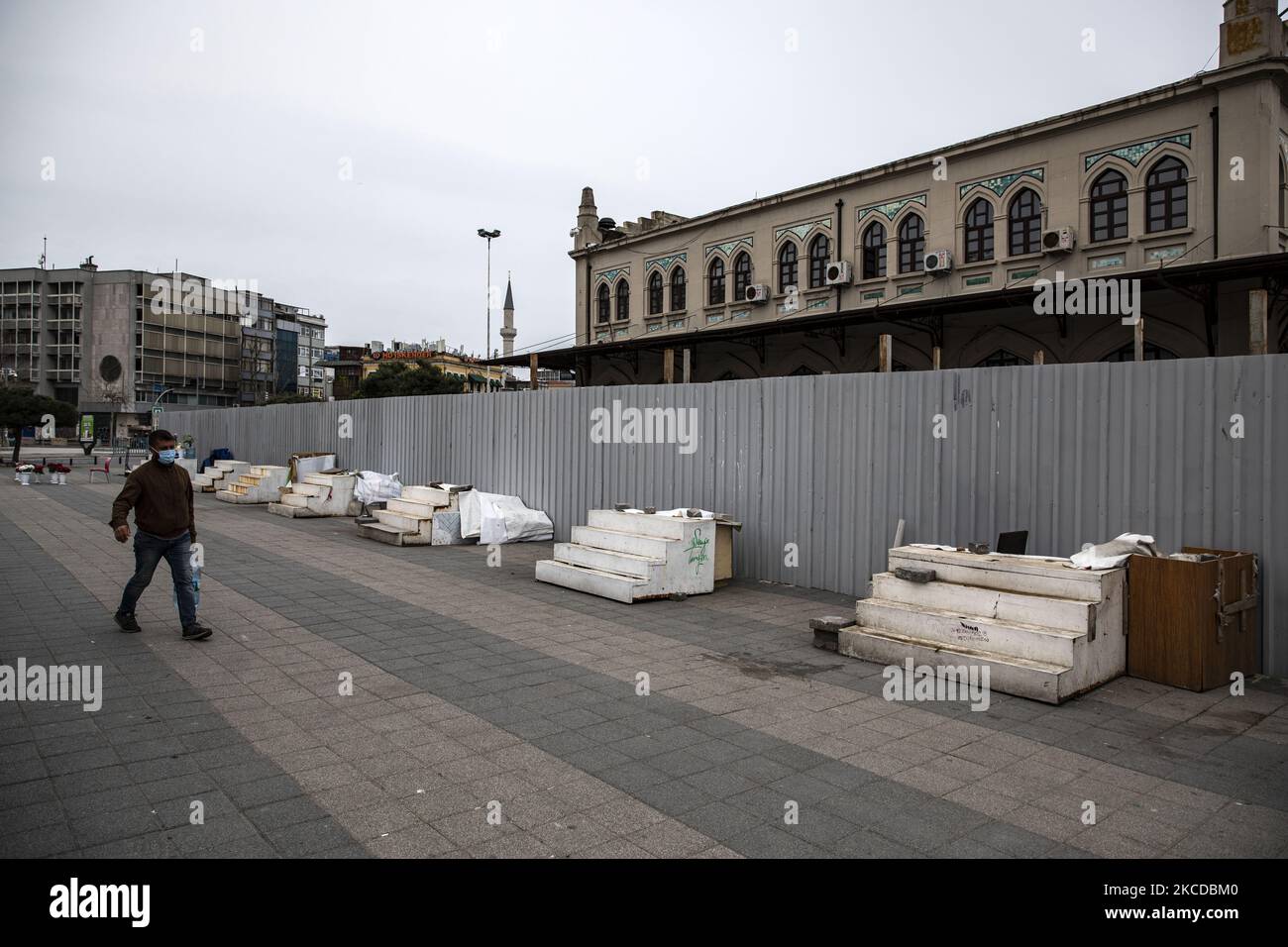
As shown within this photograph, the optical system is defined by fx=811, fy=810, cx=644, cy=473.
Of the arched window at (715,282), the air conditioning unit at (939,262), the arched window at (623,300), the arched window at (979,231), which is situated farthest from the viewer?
the arched window at (623,300)

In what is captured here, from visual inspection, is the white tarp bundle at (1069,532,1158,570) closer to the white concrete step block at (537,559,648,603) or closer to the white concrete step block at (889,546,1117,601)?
the white concrete step block at (889,546,1117,601)

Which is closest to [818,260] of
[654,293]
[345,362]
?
[654,293]

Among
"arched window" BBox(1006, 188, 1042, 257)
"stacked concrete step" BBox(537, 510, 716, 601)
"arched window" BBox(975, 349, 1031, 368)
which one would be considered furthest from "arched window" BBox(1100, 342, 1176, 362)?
"stacked concrete step" BBox(537, 510, 716, 601)

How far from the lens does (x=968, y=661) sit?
6.73 metres

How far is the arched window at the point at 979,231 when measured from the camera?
79.6ft

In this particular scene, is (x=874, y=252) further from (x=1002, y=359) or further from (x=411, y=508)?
(x=411, y=508)

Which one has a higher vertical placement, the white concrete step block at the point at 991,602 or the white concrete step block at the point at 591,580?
the white concrete step block at the point at 991,602

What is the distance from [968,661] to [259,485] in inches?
804

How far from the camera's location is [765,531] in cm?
1144

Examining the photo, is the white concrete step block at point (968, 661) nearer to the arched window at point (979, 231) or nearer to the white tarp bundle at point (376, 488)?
the white tarp bundle at point (376, 488)

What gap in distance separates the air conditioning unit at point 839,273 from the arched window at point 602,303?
1299 cm

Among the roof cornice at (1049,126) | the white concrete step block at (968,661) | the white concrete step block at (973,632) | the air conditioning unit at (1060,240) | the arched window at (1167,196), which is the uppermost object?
the roof cornice at (1049,126)

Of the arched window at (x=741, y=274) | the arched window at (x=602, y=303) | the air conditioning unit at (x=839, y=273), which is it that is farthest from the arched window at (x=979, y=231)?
the arched window at (x=602, y=303)
